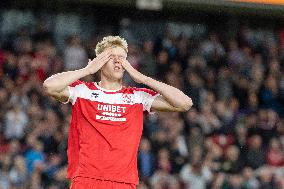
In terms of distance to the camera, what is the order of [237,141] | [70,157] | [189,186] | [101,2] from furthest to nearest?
[101,2] < [237,141] < [189,186] < [70,157]

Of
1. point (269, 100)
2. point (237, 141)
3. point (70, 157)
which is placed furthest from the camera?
point (269, 100)

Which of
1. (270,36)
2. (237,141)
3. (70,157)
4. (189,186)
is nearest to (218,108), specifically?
(237,141)

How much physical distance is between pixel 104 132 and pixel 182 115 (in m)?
8.59

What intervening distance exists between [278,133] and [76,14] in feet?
17.6

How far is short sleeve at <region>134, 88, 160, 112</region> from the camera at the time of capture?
662 cm

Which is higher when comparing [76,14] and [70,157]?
[76,14]

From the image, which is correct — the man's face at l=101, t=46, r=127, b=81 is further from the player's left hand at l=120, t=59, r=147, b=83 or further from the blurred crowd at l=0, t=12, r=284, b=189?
the blurred crowd at l=0, t=12, r=284, b=189

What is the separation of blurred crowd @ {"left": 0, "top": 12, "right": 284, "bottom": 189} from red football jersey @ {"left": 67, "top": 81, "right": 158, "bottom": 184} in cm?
686

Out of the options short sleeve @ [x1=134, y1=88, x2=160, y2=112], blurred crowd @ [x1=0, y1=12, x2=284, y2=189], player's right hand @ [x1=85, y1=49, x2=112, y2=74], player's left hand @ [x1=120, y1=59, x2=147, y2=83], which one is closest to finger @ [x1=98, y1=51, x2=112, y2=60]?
player's right hand @ [x1=85, y1=49, x2=112, y2=74]

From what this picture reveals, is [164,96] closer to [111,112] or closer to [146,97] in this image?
[146,97]

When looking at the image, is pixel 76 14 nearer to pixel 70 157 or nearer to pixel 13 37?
pixel 13 37

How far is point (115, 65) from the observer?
6391mm

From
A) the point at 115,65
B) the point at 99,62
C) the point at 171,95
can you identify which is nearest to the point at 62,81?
the point at 99,62

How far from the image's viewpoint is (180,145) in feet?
46.4
